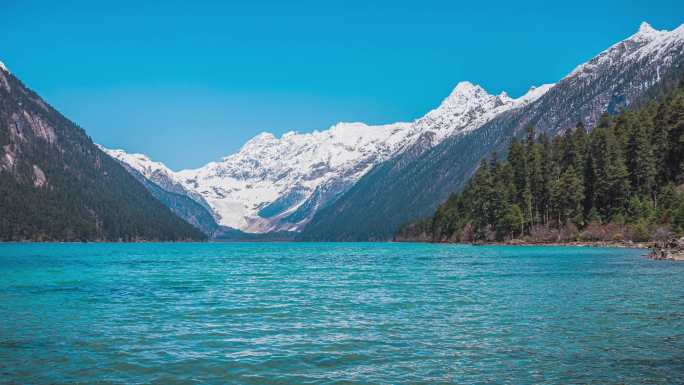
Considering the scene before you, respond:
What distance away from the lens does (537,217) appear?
15875cm

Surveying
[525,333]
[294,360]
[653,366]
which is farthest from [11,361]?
[653,366]

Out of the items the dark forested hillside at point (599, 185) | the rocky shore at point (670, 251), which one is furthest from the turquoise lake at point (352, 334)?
the dark forested hillside at point (599, 185)

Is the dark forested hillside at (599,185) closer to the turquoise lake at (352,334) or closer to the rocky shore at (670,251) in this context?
the rocky shore at (670,251)

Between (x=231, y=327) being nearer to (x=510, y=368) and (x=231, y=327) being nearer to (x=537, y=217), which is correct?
(x=510, y=368)

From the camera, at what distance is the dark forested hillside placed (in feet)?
413

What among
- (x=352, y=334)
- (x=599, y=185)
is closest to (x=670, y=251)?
(x=599, y=185)

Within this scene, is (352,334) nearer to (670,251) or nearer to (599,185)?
(670,251)

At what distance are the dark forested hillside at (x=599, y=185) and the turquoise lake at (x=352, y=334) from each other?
7652 centimetres

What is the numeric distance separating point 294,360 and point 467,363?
6505 mm

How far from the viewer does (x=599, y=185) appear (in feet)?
452

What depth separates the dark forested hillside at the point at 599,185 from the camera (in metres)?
126

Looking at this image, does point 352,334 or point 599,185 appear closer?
point 352,334

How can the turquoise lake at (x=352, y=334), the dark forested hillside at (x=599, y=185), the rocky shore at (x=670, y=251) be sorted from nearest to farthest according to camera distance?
the turquoise lake at (x=352, y=334) → the rocky shore at (x=670, y=251) → the dark forested hillside at (x=599, y=185)

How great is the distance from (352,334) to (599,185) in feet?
407
